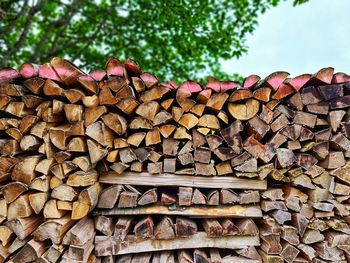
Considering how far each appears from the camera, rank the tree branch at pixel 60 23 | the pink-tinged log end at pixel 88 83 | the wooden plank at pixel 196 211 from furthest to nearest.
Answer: the tree branch at pixel 60 23
the wooden plank at pixel 196 211
the pink-tinged log end at pixel 88 83

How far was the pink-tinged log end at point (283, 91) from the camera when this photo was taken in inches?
75.1

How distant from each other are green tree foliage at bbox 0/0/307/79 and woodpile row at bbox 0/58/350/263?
9.46 ft

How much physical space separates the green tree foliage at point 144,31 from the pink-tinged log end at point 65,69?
305cm

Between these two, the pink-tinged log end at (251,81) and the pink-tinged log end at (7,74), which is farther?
the pink-tinged log end at (251,81)

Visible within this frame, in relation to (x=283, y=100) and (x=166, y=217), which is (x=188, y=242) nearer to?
(x=166, y=217)

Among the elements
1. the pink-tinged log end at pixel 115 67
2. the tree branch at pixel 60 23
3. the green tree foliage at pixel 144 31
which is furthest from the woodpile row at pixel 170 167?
the tree branch at pixel 60 23

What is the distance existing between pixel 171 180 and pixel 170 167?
0.08 meters

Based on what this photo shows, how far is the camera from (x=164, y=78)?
6.91 meters

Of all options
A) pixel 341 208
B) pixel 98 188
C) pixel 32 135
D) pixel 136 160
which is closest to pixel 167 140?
pixel 136 160

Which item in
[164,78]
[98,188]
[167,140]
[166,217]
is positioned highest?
[164,78]

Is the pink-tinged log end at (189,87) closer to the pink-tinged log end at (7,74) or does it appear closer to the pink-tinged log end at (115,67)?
the pink-tinged log end at (115,67)

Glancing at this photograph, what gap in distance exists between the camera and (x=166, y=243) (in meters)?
1.90

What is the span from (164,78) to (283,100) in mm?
5089

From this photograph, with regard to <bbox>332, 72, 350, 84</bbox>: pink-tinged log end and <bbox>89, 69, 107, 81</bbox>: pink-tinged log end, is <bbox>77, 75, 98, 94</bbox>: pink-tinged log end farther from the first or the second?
<bbox>332, 72, 350, 84</bbox>: pink-tinged log end
